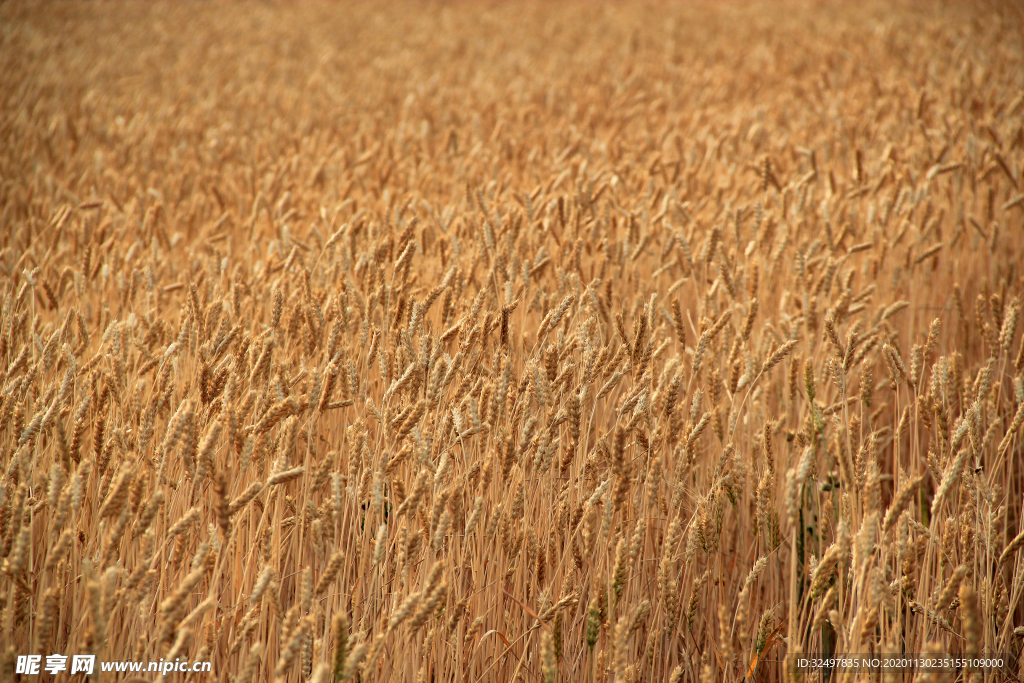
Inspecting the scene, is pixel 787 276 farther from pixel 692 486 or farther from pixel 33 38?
pixel 33 38

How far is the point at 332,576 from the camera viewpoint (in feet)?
2.84

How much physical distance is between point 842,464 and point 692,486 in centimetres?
67

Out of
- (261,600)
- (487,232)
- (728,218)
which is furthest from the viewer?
(728,218)

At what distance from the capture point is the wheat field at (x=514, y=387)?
3.31 ft

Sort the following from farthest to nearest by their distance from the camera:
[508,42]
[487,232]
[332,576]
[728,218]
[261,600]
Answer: [508,42]
[728,218]
[487,232]
[261,600]
[332,576]

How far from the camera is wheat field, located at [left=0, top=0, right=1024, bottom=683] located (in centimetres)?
101

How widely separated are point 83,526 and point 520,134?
11.3 ft

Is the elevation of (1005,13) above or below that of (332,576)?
above

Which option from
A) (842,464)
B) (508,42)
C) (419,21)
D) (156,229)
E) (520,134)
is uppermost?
(419,21)

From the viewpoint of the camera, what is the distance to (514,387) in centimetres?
144

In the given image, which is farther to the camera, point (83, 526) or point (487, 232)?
point (487, 232)

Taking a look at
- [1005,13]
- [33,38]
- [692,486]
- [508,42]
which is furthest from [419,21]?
[692,486]

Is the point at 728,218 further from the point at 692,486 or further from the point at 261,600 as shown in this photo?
the point at 261,600

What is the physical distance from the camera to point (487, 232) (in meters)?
1.89
